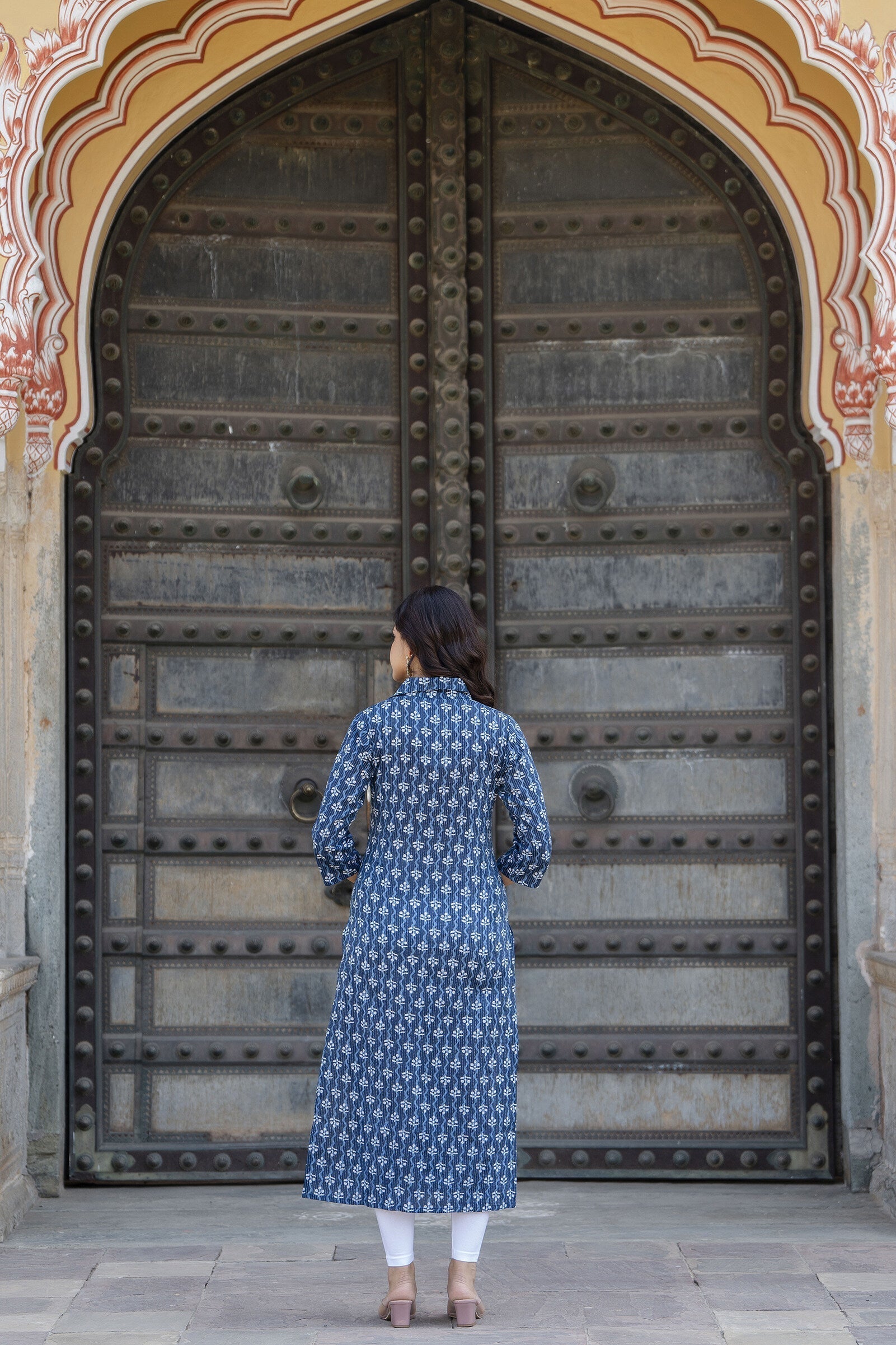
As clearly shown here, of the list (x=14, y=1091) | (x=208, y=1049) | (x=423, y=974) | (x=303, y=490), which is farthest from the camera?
(x=303, y=490)

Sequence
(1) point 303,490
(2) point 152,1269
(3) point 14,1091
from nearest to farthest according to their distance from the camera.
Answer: (2) point 152,1269, (3) point 14,1091, (1) point 303,490

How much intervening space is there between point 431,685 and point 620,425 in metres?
1.47

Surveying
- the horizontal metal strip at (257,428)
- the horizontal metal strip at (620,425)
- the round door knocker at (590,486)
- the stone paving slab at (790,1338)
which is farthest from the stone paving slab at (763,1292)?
the horizontal metal strip at (257,428)

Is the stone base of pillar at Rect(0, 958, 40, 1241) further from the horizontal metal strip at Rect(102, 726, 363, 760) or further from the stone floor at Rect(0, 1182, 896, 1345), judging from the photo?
the horizontal metal strip at Rect(102, 726, 363, 760)

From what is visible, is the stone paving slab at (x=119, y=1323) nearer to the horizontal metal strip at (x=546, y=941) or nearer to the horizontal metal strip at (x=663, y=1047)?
the horizontal metal strip at (x=546, y=941)

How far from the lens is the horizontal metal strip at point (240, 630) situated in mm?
3699

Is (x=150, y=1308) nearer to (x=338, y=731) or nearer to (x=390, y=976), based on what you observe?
(x=390, y=976)

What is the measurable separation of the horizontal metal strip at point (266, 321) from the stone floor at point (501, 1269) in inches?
82.8

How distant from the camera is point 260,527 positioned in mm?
3730

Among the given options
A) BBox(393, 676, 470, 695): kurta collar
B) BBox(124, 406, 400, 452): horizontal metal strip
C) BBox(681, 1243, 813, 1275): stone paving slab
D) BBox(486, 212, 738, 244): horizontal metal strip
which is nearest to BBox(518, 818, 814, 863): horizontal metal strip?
BBox(681, 1243, 813, 1275): stone paving slab

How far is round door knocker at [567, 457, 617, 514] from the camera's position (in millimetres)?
3758

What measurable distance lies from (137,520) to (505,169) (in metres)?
1.28

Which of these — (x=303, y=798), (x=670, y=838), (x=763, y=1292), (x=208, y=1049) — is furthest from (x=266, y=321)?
(x=763, y=1292)

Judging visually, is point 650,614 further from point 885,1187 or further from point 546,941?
point 885,1187
